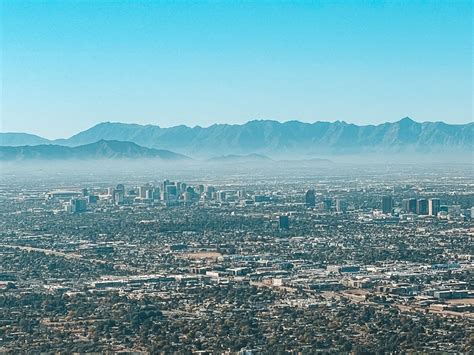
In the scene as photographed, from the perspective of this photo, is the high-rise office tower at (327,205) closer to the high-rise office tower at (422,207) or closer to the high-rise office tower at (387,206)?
the high-rise office tower at (387,206)

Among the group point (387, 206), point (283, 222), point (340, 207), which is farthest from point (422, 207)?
point (283, 222)

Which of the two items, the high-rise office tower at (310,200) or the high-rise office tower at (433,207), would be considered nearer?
the high-rise office tower at (433,207)

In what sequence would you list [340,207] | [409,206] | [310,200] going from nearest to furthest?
[409,206], [340,207], [310,200]

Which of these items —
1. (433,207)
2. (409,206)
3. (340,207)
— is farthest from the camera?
(340,207)

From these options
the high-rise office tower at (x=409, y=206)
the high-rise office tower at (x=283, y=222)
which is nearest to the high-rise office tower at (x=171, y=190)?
the high-rise office tower at (x=409, y=206)

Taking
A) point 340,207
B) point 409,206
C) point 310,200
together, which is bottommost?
point 340,207

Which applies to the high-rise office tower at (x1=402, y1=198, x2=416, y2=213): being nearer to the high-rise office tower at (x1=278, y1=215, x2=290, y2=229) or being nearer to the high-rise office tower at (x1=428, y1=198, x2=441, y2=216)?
the high-rise office tower at (x1=428, y1=198, x2=441, y2=216)

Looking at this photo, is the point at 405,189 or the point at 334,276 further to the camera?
the point at 405,189

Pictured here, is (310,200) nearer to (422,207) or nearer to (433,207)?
(422,207)

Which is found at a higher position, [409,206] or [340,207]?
[409,206]

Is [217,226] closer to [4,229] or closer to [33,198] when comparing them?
[4,229]

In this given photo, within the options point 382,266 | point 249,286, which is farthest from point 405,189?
point 249,286
